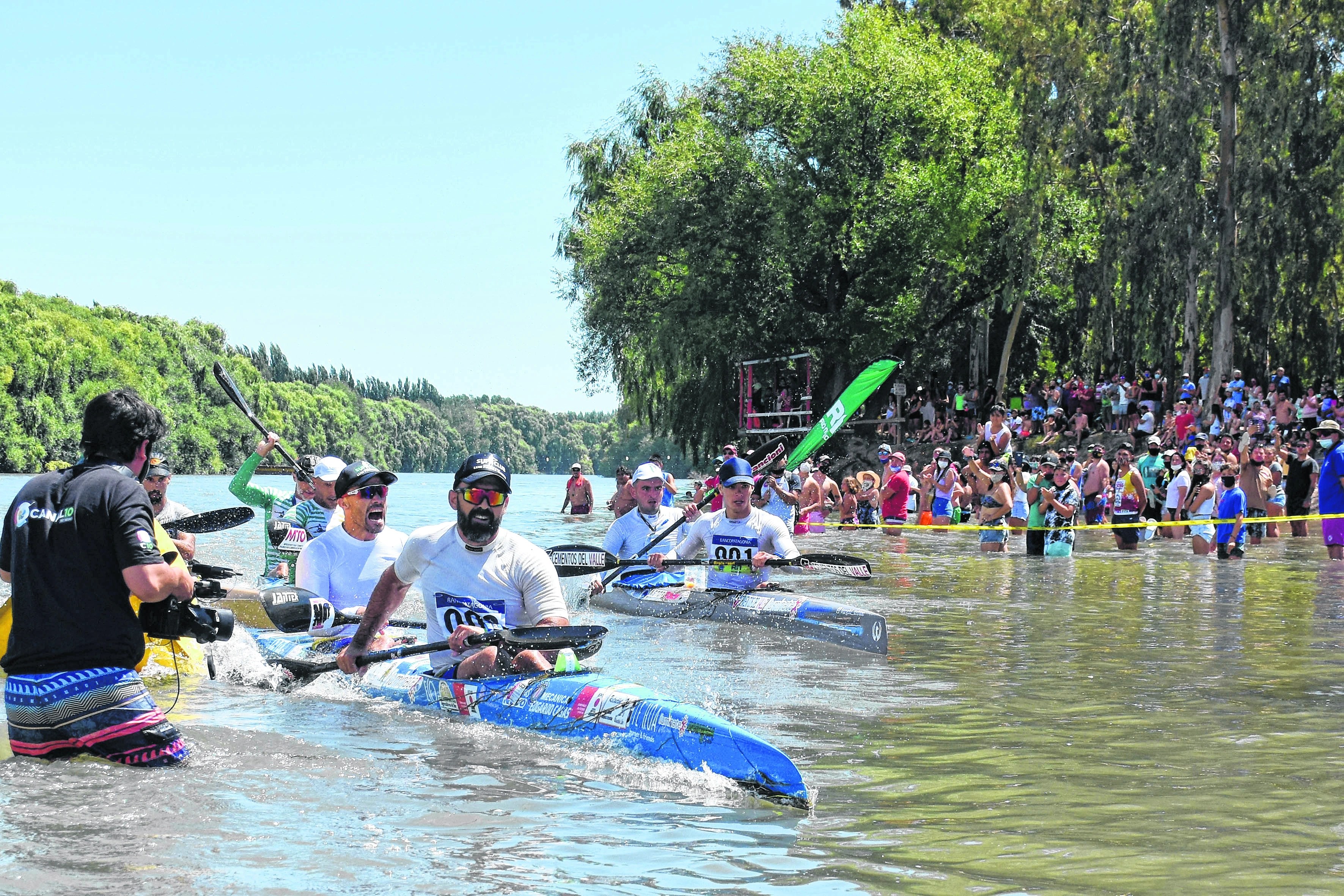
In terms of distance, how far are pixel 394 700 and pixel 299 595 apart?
103cm

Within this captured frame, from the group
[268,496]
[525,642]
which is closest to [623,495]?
[268,496]

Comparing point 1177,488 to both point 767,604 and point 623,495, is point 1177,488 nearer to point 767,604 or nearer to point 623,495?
point 623,495

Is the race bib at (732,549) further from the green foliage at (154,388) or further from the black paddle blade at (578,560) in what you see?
the green foliage at (154,388)

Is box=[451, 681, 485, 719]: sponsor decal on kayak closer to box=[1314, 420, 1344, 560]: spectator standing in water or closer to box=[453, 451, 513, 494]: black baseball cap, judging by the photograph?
box=[453, 451, 513, 494]: black baseball cap

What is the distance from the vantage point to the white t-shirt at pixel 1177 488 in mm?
23016

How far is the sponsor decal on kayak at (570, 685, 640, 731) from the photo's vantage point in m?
6.92

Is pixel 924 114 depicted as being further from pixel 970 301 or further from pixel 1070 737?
pixel 1070 737

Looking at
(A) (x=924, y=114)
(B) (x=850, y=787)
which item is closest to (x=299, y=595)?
(B) (x=850, y=787)

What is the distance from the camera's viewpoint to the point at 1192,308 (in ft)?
94.1

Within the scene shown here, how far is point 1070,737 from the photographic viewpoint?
7.62 m

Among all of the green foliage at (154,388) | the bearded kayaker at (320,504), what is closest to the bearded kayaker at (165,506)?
the bearded kayaker at (320,504)

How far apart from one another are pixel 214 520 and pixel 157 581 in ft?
13.3

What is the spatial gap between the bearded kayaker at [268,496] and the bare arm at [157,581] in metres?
6.62

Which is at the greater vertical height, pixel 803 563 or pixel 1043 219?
pixel 1043 219
